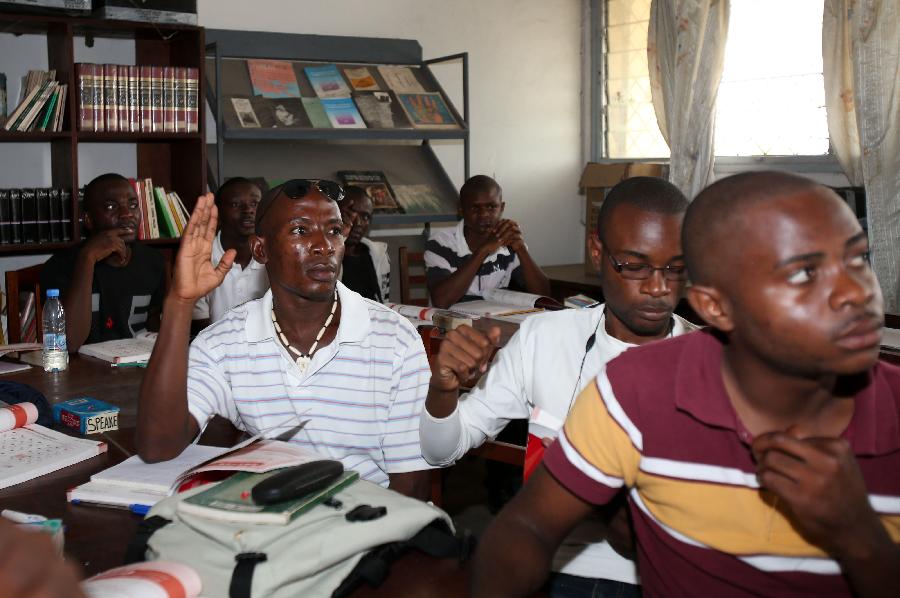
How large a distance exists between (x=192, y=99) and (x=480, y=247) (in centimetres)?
165

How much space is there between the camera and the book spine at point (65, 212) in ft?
13.8

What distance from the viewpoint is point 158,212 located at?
4.51m

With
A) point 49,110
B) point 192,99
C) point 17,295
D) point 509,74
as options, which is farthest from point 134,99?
point 509,74

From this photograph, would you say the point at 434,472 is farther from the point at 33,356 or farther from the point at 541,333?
the point at 33,356

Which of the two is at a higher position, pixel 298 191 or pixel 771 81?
pixel 771 81

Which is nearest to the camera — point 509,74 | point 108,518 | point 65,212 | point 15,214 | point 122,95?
point 108,518

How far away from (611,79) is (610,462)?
5.30 m

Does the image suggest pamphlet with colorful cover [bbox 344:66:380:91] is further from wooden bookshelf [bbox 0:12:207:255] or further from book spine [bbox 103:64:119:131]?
book spine [bbox 103:64:119:131]

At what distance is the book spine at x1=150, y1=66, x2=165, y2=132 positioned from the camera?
4414 mm

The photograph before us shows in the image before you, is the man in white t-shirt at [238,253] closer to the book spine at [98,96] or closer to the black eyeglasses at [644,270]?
the book spine at [98,96]

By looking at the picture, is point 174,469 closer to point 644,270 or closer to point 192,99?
point 644,270

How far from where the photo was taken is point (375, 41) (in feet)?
17.4

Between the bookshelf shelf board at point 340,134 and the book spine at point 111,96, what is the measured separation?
1.67ft

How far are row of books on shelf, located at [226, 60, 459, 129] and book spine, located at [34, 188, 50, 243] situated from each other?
0.92 m
